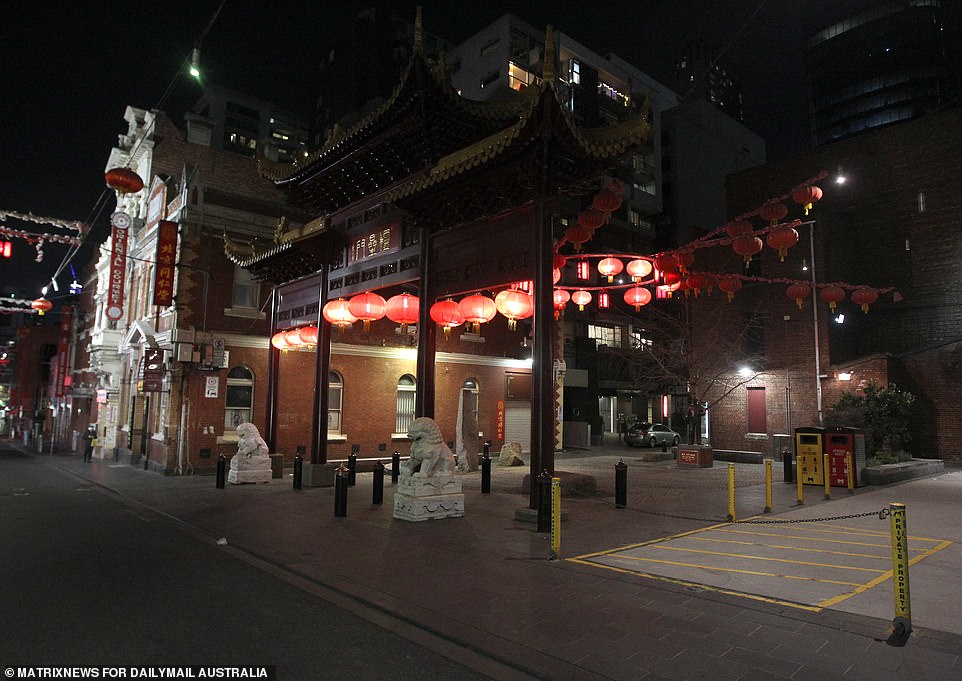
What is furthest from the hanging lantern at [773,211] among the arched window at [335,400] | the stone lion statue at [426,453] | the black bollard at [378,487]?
the arched window at [335,400]

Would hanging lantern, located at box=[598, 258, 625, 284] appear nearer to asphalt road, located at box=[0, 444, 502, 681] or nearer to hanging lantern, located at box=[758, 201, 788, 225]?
hanging lantern, located at box=[758, 201, 788, 225]

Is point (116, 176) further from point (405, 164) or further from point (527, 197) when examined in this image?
point (527, 197)

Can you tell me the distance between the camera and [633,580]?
6.82 metres

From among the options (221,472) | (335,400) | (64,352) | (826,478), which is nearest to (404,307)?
(221,472)

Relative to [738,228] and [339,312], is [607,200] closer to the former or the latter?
[738,228]

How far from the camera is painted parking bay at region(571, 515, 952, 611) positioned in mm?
6461

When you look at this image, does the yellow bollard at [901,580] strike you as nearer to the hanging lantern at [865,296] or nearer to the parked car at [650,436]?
the hanging lantern at [865,296]

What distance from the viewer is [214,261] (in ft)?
66.1

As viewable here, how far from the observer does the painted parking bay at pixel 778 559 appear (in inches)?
Result: 254

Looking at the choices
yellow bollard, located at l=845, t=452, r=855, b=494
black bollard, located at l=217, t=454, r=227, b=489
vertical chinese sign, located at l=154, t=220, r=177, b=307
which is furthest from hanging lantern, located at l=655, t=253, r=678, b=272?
vertical chinese sign, located at l=154, t=220, r=177, b=307

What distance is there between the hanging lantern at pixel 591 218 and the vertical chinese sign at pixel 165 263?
1458 centimetres

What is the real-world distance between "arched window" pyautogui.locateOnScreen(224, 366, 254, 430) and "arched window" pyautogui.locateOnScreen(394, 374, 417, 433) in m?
5.39

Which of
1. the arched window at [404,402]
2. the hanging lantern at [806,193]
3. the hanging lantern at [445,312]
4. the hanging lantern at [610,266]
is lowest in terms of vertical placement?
the arched window at [404,402]

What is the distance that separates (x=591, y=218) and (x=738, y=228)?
3185 mm
